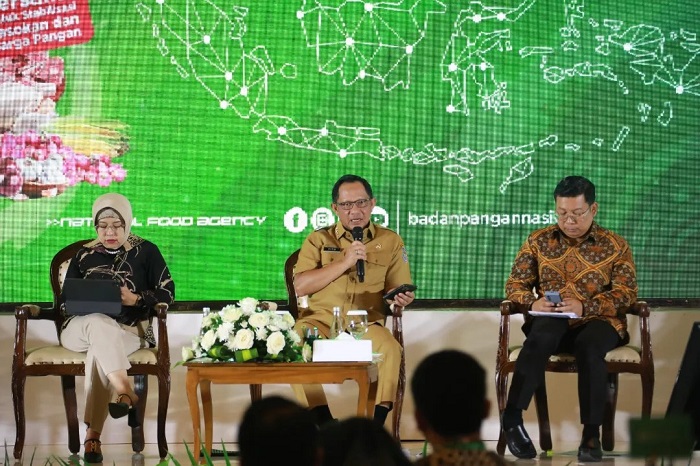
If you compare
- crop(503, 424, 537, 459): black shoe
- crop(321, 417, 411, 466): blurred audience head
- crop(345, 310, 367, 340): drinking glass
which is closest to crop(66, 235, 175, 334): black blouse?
crop(345, 310, 367, 340): drinking glass

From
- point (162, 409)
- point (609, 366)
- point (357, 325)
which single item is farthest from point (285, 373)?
point (609, 366)

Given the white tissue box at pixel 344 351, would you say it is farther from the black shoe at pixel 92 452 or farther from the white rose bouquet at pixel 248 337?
the black shoe at pixel 92 452

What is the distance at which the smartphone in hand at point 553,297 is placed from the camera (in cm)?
457

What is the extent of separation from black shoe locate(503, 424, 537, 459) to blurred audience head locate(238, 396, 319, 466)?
2.90m

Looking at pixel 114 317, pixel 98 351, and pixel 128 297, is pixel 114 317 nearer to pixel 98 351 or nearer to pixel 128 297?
pixel 128 297

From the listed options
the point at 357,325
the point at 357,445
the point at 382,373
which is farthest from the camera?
the point at 382,373

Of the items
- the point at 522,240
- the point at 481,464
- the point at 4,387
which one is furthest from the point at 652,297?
the point at 481,464

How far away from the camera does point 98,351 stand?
181 inches

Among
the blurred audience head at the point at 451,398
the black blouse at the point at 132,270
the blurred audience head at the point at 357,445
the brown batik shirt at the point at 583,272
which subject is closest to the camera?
the blurred audience head at the point at 357,445

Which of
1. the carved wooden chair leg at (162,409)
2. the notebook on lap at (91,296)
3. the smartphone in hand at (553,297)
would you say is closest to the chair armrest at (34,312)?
the notebook on lap at (91,296)

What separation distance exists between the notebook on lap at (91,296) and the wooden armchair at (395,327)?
79 cm

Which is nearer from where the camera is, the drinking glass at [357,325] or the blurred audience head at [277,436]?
the blurred audience head at [277,436]

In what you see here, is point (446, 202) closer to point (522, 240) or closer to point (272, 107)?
point (522, 240)

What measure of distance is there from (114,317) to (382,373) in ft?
4.07
